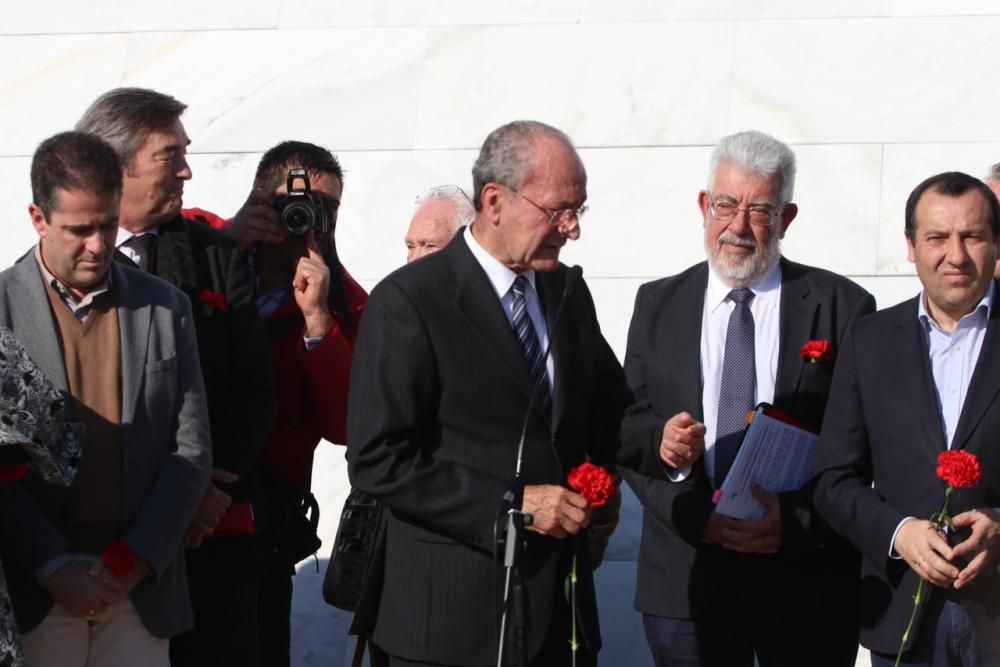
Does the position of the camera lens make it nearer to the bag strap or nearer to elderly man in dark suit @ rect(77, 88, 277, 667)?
elderly man in dark suit @ rect(77, 88, 277, 667)

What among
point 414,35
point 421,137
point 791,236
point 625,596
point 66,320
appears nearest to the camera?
point 66,320

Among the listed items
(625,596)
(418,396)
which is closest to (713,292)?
(418,396)

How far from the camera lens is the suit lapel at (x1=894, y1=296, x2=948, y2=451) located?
14.1ft

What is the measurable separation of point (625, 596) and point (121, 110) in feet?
8.43

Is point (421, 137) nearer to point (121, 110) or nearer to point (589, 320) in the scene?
point (121, 110)

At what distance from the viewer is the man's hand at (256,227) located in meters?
5.06

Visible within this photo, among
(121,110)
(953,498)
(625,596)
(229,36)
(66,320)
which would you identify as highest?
(229,36)

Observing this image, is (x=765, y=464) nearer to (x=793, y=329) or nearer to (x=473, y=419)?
(x=793, y=329)

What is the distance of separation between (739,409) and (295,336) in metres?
1.38

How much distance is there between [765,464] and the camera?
15.0ft

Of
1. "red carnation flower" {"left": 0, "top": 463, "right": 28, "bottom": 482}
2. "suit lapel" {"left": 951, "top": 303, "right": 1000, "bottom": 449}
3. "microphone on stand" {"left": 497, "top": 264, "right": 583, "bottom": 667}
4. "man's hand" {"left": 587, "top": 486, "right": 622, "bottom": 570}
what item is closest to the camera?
"microphone on stand" {"left": 497, "top": 264, "right": 583, "bottom": 667}

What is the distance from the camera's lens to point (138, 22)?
28.4ft

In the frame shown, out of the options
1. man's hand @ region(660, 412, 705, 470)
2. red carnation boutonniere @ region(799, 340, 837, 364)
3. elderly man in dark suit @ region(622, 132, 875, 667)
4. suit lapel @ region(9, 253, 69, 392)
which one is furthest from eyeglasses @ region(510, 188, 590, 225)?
suit lapel @ region(9, 253, 69, 392)

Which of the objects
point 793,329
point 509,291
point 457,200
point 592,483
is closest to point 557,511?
point 592,483
